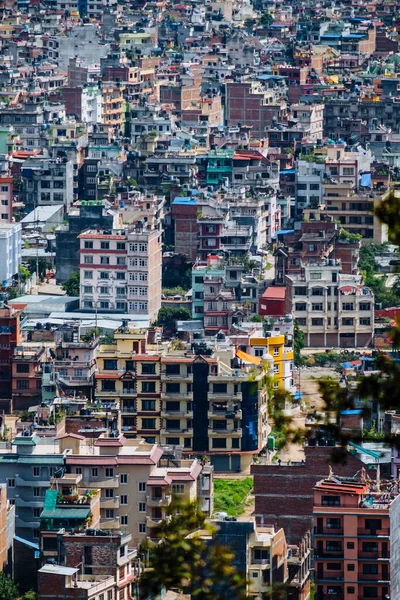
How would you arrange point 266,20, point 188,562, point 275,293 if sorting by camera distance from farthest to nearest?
point 266,20 < point 275,293 < point 188,562

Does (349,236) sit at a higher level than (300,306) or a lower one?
higher

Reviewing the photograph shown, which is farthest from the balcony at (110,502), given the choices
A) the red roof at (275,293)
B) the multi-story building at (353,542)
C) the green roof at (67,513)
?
the red roof at (275,293)

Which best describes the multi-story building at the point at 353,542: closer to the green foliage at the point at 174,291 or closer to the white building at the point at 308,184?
the green foliage at the point at 174,291

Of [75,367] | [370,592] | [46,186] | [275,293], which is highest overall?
[46,186]

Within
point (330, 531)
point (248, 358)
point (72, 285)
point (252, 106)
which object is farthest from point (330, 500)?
point (252, 106)

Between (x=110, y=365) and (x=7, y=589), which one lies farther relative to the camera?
(x=110, y=365)

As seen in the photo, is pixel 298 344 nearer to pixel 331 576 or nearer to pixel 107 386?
pixel 107 386

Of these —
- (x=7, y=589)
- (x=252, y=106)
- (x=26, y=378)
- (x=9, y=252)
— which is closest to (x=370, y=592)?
(x=7, y=589)

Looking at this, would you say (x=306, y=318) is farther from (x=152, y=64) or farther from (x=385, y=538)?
(x=152, y=64)

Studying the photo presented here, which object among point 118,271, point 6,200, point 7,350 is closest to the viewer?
point 7,350
